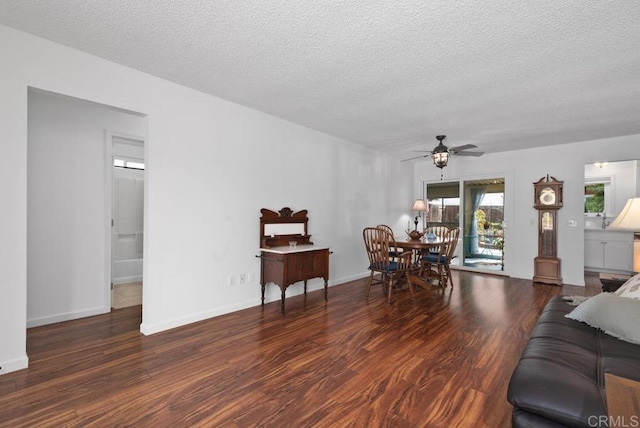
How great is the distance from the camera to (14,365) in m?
2.25

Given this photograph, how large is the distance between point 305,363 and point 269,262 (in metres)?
1.64

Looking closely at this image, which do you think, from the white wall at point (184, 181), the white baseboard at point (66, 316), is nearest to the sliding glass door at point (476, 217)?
the white wall at point (184, 181)

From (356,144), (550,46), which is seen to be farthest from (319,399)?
(356,144)

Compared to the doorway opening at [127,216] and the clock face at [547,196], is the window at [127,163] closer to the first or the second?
the doorway opening at [127,216]

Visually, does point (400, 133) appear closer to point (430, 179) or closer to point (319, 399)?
point (430, 179)

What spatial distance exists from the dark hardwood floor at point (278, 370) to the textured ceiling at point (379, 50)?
8.19ft

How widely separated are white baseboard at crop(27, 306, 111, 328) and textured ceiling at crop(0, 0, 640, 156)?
272 centimetres

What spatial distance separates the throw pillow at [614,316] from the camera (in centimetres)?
171

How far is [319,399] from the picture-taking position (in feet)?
6.37

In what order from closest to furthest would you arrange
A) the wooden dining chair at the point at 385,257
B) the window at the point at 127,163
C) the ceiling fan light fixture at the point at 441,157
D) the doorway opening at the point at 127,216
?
the wooden dining chair at the point at 385,257 < the ceiling fan light fixture at the point at 441,157 < the doorway opening at the point at 127,216 < the window at the point at 127,163

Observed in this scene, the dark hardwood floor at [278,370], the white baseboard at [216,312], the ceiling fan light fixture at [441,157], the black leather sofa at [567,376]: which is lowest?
the dark hardwood floor at [278,370]

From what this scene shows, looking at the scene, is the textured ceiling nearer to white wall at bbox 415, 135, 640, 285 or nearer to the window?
white wall at bbox 415, 135, 640, 285

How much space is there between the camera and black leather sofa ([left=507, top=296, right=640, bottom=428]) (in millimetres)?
1217

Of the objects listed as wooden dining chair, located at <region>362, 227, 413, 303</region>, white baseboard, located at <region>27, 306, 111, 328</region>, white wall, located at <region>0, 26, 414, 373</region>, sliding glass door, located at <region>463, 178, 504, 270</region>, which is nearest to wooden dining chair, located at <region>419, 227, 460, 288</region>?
wooden dining chair, located at <region>362, 227, 413, 303</region>
